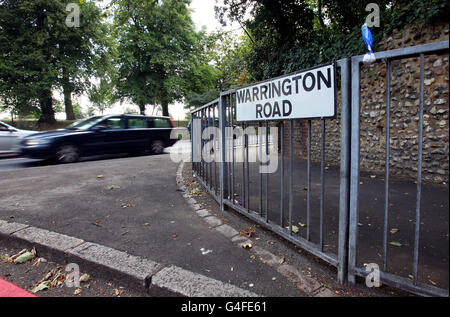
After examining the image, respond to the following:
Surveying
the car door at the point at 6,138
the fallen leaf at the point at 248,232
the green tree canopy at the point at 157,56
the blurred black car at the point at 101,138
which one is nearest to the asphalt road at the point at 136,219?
the fallen leaf at the point at 248,232

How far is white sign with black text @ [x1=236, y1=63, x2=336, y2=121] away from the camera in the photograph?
2.15 metres

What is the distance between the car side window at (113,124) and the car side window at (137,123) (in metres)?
0.32

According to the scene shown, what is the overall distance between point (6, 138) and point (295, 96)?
485 inches

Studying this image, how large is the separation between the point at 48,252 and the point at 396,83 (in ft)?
22.6

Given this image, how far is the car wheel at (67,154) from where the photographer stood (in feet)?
30.1

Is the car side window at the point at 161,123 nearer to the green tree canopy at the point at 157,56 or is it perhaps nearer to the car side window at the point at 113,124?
the car side window at the point at 113,124

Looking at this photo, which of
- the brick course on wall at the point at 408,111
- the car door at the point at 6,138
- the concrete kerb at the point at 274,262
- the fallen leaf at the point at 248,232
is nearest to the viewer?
the concrete kerb at the point at 274,262

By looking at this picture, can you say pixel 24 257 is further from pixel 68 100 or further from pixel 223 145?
pixel 68 100

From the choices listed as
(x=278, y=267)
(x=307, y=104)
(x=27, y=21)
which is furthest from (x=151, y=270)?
(x=27, y=21)

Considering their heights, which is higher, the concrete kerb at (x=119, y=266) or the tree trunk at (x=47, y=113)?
the tree trunk at (x=47, y=113)

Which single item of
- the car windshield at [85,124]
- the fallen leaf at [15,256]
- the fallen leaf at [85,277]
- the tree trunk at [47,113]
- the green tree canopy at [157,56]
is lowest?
the fallen leaf at [85,277]

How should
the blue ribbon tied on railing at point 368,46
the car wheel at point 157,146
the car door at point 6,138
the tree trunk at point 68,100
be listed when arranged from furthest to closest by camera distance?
the tree trunk at point 68,100 → the car wheel at point 157,146 → the car door at point 6,138 → the blue ribbon tied on railing at point 368,46

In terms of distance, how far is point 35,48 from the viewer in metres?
20.0
